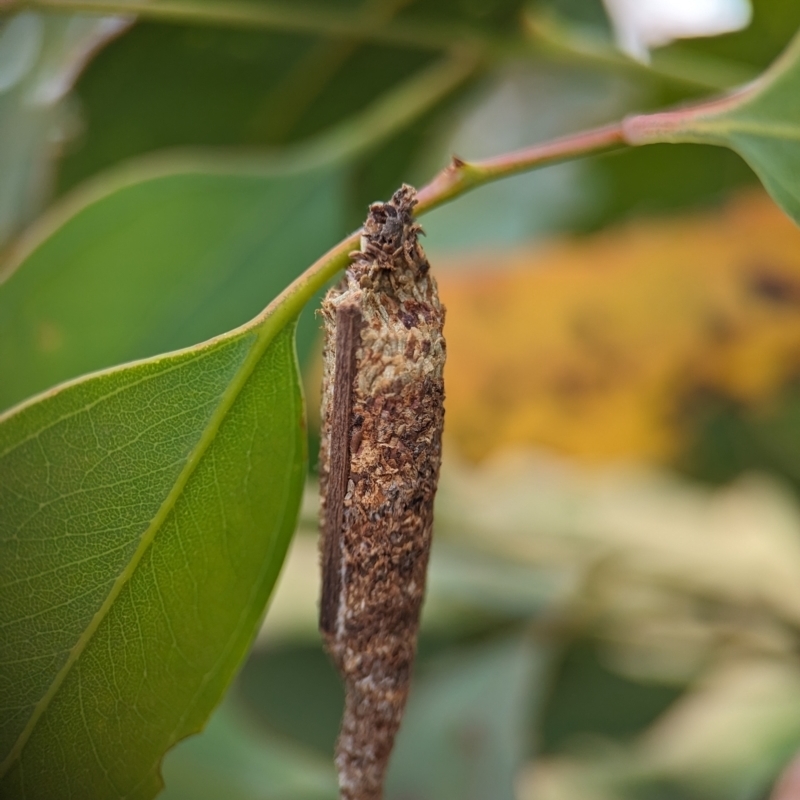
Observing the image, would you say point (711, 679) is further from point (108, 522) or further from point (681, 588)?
point (108, 522)

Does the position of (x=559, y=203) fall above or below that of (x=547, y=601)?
above

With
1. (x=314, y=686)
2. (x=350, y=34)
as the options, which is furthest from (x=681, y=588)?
(x=350, y=34)

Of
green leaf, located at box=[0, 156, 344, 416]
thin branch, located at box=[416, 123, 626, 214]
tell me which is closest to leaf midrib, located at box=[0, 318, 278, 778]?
thin branch, located at box=[416, 123, 626, 214]

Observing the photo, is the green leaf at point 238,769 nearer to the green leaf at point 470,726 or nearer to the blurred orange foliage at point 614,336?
the green leaf at point 470,726

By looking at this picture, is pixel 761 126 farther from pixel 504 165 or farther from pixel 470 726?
pixel 470 726

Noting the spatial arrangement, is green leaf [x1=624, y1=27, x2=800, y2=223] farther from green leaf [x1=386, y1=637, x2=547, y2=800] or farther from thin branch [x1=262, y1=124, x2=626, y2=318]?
green leaf [x1=386, y1=637, x2=547, y2=800]

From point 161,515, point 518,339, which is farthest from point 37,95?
point 161,515

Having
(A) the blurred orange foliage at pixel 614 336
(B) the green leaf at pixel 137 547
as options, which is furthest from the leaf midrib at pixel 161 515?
(A) the blurred orange foliage at pixel 614 336

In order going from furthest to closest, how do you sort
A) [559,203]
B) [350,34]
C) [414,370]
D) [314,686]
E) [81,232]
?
[559,203] → [314,686] → [350,34] → [81,232] → [414,370]
